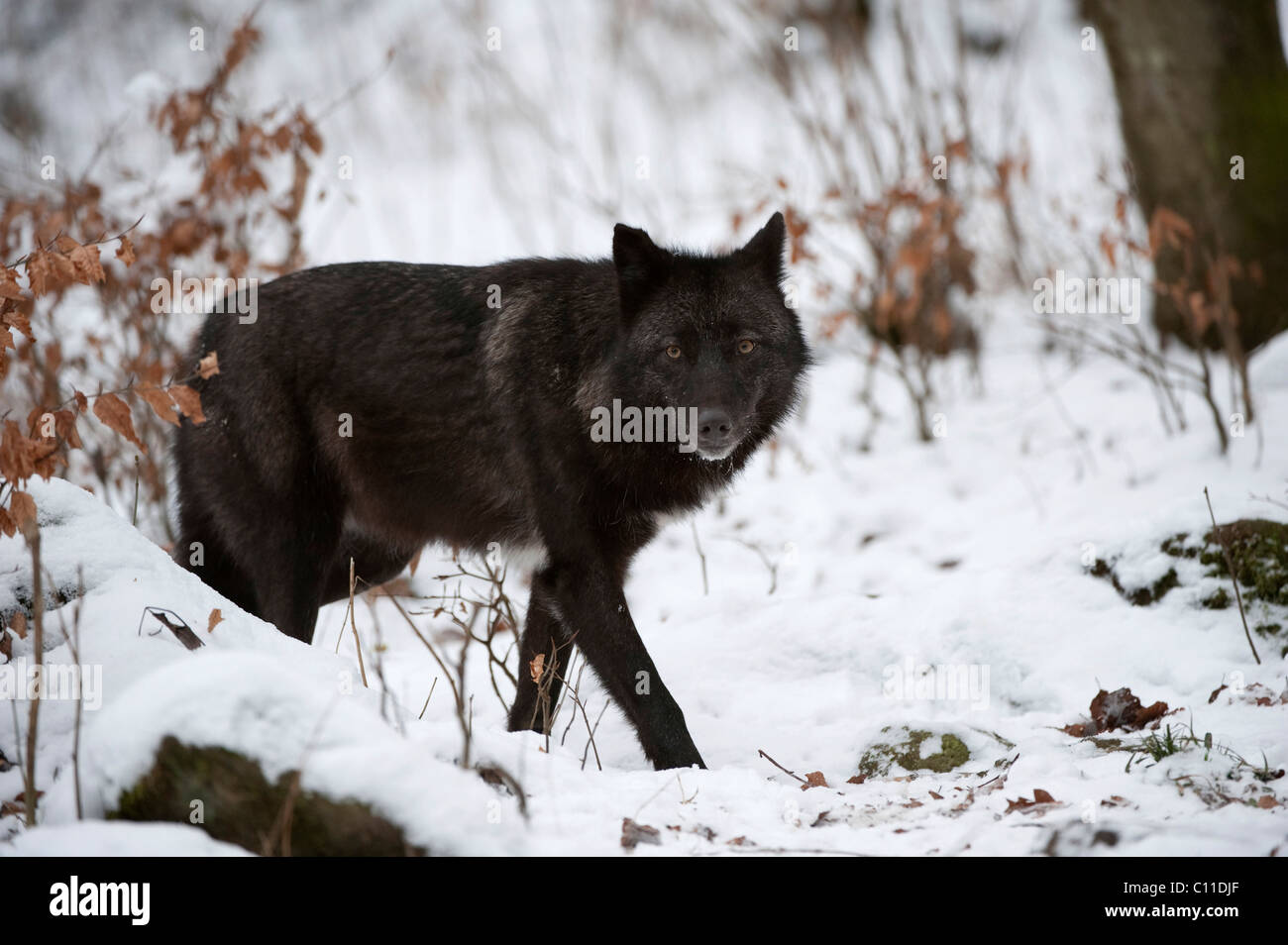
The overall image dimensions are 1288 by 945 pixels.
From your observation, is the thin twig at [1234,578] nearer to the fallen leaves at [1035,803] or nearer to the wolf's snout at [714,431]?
the fallen leaves at [1035,803]

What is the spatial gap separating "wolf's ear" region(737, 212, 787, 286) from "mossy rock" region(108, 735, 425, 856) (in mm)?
2959

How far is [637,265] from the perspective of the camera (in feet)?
14.1

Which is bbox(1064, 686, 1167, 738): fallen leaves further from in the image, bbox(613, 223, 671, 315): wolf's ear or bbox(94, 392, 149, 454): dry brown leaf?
bbox(94, 392, 149, 454): dry brown leaf

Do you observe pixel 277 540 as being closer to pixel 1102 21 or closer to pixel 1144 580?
pixel 1144 580

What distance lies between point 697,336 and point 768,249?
0.63 m

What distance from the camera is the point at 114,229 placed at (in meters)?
6.50

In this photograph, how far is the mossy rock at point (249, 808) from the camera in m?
2.34

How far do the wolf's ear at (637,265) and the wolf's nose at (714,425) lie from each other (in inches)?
25.9

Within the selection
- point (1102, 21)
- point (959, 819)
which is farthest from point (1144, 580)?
point (1102, 21)

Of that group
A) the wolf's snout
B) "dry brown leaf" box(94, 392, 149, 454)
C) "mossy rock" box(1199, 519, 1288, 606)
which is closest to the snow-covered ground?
"mossy rock" box(1199, 519, 1288, 606)

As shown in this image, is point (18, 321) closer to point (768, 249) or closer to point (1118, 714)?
point (768, 249)

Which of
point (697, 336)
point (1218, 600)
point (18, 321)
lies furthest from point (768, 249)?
point (18, 321)

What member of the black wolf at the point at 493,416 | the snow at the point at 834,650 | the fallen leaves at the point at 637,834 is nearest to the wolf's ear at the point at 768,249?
the black wolf at the point at 493,416
